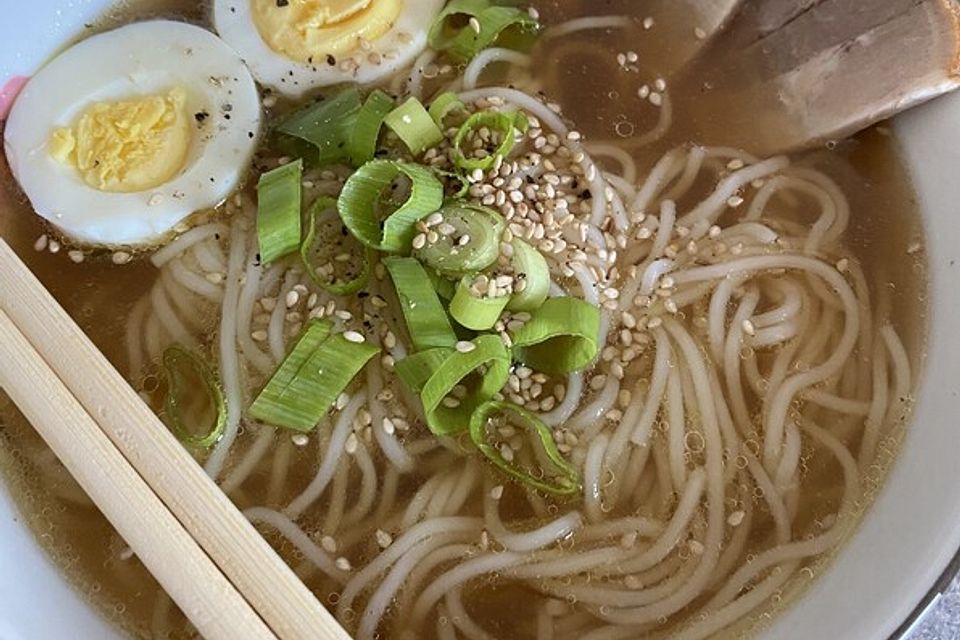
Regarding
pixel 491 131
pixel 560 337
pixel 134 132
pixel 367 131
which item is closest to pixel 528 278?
pixel 560 337

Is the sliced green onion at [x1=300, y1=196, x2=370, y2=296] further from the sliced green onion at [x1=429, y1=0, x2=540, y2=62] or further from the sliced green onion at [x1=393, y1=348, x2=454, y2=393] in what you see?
the sliced green onion at [x1=429, y1=0, x2=540, y2=62]

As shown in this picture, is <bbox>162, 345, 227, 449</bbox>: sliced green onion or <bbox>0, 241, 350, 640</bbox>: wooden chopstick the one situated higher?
<bbox>0, 241, 350, 640</bbox>: wooden chopstick

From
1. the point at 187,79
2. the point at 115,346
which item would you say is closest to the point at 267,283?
the point at 115,346

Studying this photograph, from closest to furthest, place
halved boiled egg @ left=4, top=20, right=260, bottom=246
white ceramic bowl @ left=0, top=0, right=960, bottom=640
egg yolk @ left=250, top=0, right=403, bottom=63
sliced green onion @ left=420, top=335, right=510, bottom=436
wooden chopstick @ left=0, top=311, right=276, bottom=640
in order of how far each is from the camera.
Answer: wooden chopstick @ left=0, top=311, right=276, bottom=640
white ceramic bowl @ left=0, top=0, right=960, bottom=640
sliced green onion @ left=420, top=335, right=510, bottom=436
halved boiled egg @ left=4, top=20, right=260, bottom=246
egg yolk @ left=250, top=0, right=403, bottom=63

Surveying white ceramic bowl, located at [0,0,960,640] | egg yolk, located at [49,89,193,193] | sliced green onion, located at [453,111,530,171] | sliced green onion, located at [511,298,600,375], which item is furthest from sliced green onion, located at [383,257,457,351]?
white ceramic bowl, located at [0,0,960,640]

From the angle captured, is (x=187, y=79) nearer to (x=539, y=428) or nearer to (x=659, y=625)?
(x=539, y=428)

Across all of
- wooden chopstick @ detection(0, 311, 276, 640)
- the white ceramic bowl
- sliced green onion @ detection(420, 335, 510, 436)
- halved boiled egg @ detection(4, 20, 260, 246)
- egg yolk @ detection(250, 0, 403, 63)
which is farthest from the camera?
egg yolk @ detection(250, 0, 403, 63)

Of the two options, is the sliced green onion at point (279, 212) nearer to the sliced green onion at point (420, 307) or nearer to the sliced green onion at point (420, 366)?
the sliced green onion at point (420, 307)
